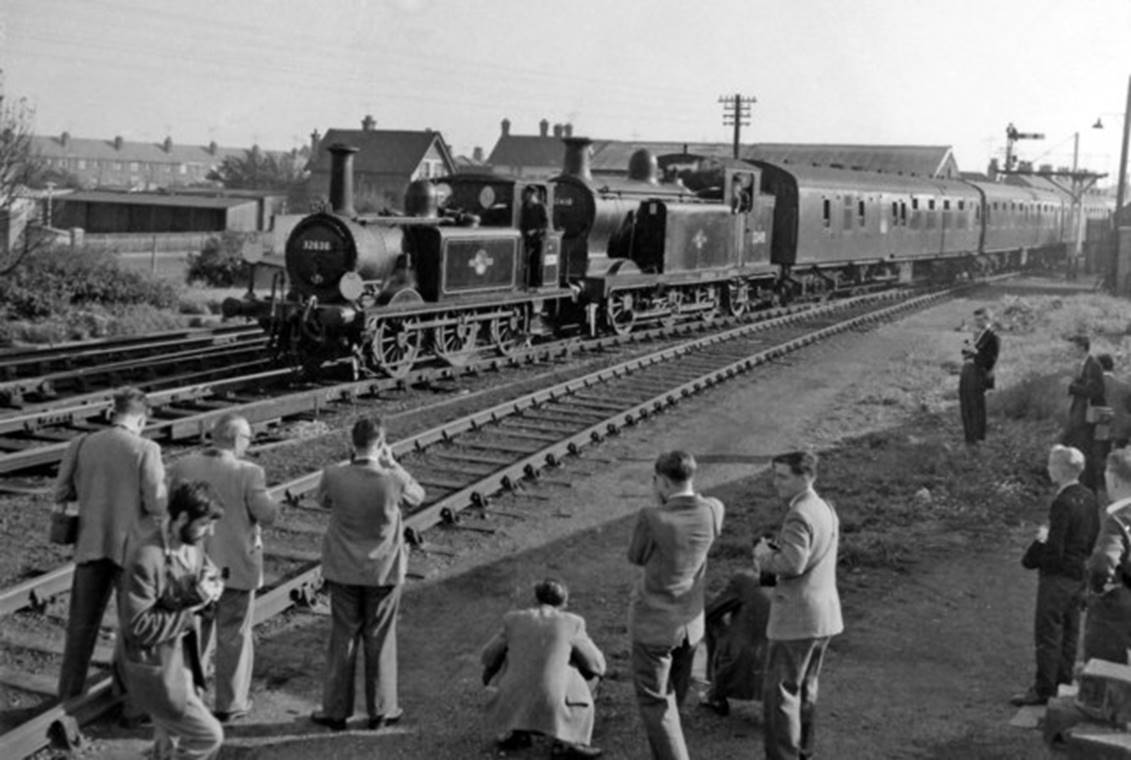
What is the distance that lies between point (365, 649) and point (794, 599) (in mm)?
2251

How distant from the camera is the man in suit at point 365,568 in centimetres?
625

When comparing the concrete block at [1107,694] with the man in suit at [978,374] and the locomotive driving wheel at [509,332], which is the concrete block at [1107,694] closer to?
the man in suit at [978,374]

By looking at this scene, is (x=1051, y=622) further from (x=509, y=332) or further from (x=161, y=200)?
(x=161, y=200)

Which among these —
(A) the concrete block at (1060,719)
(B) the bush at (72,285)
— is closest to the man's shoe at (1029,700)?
(A) the concrete block at (1060,719)

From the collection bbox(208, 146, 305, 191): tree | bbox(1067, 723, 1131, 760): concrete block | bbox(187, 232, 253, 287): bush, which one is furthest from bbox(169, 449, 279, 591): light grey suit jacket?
bbox(208, 146, 305, 191): tree

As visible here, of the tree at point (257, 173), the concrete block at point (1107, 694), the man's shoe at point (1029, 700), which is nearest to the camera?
the concrete block at point (1107, 694)

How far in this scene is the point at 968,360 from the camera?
1407cm

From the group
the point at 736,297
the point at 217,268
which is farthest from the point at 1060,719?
the point at 217,268

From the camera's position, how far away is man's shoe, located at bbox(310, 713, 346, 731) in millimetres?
6297

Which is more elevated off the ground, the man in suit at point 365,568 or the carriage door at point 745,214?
the carriage door at point 745,214

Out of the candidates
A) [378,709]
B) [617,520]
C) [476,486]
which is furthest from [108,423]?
[378,709]

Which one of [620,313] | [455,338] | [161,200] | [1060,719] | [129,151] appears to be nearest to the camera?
→ [1060,719]

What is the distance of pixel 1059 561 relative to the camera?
692 centimetres

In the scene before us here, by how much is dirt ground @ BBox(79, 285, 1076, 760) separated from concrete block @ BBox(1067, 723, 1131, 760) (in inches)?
32.0
